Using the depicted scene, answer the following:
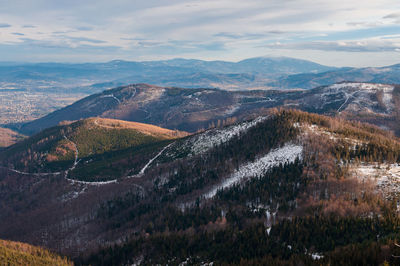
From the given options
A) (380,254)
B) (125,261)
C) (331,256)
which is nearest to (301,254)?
(331,256)

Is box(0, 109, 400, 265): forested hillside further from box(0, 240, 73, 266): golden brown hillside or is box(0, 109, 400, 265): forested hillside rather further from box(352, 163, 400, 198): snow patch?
box(0, 240, 73, 266): golden brown hillside

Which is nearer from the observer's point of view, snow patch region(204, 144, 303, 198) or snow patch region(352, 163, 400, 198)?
snow patch region(352, 163, 400, 198)

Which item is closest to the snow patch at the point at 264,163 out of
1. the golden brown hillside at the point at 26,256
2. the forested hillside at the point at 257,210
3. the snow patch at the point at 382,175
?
the forested hillside at the point at 257,210

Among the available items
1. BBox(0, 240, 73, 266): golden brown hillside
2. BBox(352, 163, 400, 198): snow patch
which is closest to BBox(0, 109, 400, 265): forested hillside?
BBox(352, 163, 400, 198): snow patch

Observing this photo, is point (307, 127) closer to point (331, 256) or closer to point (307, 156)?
point (307, 156)

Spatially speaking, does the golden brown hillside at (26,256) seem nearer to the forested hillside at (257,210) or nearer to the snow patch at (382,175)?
the forested hillside at (257,210)

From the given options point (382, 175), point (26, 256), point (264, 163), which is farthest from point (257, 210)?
point (26, 256)

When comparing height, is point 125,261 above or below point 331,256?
below

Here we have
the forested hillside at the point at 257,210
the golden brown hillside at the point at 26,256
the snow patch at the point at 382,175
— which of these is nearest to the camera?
the forested hillside at the point at 257,210
